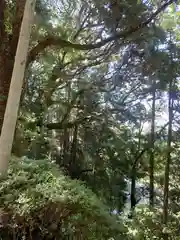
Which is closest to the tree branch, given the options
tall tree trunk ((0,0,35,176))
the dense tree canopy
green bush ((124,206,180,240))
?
the dense tree canopy

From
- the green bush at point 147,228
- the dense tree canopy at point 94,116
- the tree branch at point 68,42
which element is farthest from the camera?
the green bush at point 147,228

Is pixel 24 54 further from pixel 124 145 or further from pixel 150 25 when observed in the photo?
pixel 124 145

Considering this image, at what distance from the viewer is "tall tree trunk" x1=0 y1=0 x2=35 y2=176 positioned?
3.63m

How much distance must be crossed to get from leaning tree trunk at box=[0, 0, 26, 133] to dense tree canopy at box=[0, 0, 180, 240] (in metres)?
0.02

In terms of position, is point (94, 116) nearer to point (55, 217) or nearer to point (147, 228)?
point (147, 228)

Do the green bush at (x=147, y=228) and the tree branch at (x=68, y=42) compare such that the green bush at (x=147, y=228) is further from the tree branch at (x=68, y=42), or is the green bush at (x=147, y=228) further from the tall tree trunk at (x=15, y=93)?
the tree branch at (x=68, y=42)

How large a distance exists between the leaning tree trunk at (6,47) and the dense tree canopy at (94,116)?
0.02m

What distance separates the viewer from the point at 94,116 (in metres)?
9.02

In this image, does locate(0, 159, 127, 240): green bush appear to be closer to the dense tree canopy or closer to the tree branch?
the dense tree canopy

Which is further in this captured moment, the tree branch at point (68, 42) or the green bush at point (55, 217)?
the tree branch at point (68, 42)

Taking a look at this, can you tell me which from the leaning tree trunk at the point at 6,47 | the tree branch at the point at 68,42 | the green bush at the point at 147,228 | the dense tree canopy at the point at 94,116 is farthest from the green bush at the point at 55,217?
the tree branch at the point at 68,42

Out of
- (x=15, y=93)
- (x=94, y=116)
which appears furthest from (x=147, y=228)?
(x=15, y=93)

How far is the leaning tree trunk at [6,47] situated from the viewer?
5074 mm

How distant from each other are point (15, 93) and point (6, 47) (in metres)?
2.09
